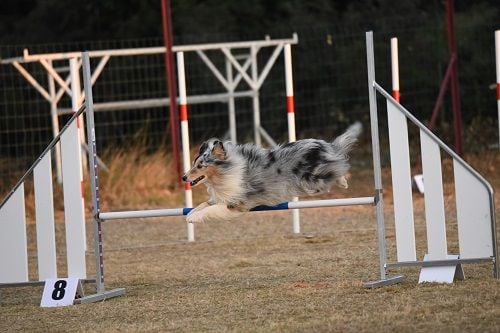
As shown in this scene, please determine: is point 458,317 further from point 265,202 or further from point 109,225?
point 109,225

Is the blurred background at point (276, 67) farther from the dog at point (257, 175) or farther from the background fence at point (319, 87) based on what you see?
the dog at point (257, 175)

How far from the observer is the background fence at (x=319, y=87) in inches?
564

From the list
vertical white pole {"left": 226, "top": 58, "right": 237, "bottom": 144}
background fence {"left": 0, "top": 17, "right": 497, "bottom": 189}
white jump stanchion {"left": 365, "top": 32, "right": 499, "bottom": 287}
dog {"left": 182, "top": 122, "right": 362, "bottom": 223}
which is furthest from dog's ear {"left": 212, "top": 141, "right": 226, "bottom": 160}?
background fence {"left": 0, "top": 17, "right": 497, "bottom": 189}

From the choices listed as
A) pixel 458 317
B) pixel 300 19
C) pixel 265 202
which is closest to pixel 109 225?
pixel 265 202

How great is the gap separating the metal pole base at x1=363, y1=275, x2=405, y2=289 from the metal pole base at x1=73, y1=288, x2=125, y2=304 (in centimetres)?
158

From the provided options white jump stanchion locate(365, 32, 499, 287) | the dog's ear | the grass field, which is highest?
the dog's ear

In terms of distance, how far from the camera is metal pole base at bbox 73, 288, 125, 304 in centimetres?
609

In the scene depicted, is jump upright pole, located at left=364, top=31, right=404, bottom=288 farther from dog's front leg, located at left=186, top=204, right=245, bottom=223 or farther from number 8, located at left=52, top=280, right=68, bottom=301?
number 8, located at left=52, top=280, right=68, bottom=301

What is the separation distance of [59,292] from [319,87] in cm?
973

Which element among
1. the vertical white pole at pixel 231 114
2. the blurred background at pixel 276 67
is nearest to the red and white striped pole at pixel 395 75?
the vertical white pole at pixel 231 114

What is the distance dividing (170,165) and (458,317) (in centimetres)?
753

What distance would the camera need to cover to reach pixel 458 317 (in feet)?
15.8

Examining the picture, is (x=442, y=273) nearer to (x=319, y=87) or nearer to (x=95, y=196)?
(x=95, y=196)

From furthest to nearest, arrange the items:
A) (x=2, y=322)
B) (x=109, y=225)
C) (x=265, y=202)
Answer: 1. (x=109, y=225)
2. (x=265, y=202)
3. (x=2, y=322)
